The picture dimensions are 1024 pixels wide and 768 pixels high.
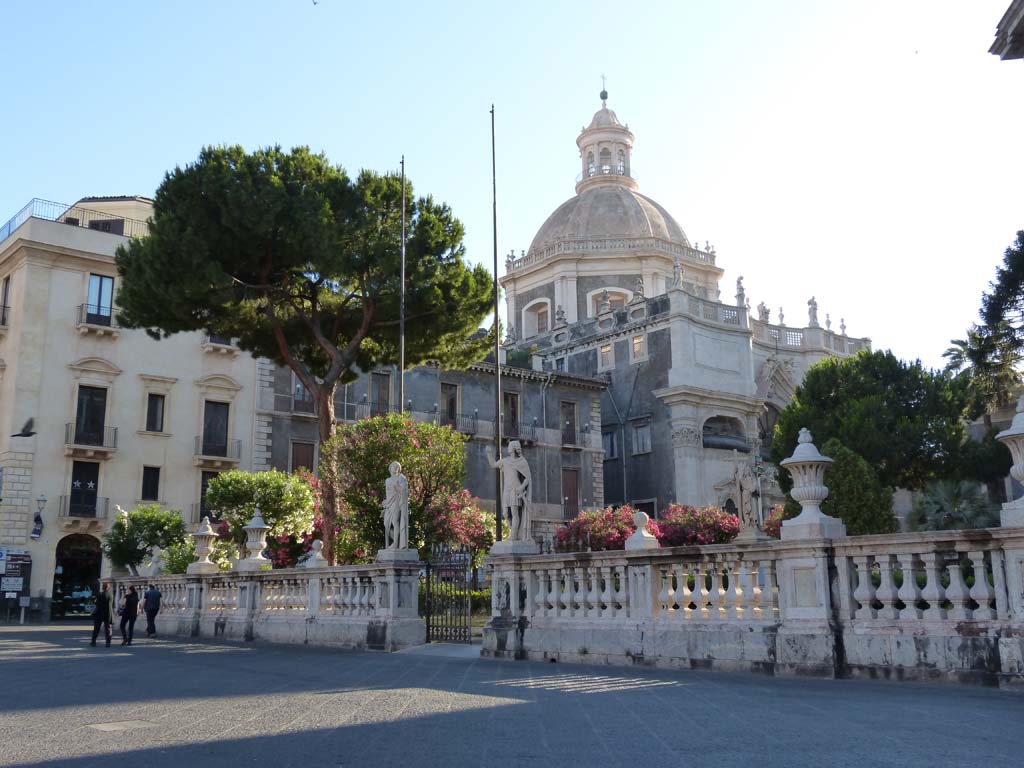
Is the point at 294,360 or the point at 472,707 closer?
the point at 472,707

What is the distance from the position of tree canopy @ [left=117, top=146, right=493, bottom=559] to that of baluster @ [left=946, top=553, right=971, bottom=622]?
670 inches

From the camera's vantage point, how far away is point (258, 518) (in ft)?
70.7

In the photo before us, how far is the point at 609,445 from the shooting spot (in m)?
51.2

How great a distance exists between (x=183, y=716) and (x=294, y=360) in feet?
62.1

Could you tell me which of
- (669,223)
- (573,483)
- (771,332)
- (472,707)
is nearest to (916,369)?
(771,332)

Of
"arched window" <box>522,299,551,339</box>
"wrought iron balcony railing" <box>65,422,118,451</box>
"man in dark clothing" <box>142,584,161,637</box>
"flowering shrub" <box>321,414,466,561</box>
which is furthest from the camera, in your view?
"arched window" <box>522,299,551,339</box>

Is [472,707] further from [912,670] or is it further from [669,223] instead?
[669,223]

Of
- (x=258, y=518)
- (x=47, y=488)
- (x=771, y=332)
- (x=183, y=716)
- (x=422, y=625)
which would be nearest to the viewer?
(x=183, y=716)

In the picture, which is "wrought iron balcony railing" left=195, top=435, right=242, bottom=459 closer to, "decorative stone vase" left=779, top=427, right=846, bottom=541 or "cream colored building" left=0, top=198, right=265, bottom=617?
"cream colored building" left=0, top=198, right=265, bottom=617

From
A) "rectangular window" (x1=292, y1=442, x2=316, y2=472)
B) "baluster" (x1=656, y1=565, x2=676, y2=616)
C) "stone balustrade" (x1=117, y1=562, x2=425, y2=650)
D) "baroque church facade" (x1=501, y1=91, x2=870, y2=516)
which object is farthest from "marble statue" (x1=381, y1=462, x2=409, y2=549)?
"baroque church facade" (x1=501, y1=91, x2=870, y2=516)

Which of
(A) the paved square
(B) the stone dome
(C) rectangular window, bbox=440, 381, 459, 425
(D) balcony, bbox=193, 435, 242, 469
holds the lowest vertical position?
(A) the paved square

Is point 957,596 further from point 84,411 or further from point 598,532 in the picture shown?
point 84,411

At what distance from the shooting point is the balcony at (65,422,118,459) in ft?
112

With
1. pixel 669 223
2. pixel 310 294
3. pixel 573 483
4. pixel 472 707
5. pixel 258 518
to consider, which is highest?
pixel 669 223
